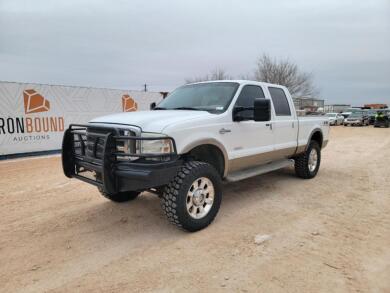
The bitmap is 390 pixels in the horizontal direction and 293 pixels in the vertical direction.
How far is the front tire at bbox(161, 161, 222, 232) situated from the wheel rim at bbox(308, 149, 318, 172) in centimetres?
350

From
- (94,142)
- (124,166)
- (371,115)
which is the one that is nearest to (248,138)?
(124,166)

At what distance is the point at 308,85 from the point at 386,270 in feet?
146

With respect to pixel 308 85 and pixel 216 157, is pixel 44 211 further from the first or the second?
pixel 308 85

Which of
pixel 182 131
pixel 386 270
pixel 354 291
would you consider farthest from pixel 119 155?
pixel 386 270

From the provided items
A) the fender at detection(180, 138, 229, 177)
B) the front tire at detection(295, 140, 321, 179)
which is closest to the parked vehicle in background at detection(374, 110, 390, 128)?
the front tire at detection(295, 140, 321, 179)

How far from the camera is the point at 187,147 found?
12.6 feet

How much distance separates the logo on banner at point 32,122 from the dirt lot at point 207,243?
543cm

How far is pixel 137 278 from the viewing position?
2961mm

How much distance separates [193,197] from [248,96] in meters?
2.03

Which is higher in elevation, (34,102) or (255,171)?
(34,102)

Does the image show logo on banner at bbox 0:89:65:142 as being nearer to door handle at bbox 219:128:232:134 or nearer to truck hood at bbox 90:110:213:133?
truck hood at bbox 90:110:213:133

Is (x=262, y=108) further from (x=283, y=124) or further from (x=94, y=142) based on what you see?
(x=94, y=142)

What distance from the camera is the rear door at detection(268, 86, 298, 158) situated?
18.3 feet

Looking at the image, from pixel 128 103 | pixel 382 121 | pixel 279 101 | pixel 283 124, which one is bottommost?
pixel 382 121
